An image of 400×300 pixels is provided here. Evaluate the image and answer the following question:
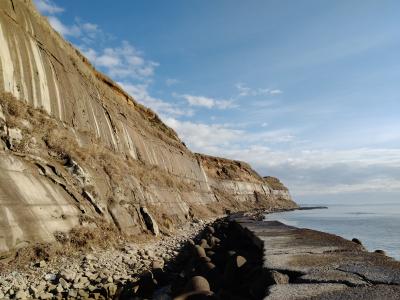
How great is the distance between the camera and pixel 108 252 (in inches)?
357

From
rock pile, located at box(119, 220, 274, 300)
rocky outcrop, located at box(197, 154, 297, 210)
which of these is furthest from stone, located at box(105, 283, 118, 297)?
rocky outcrop, located at box(197, 154, 297, 210)

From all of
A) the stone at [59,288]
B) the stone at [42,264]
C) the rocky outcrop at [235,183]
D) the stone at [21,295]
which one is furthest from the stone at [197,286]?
the rocky outcrop at [235,183]

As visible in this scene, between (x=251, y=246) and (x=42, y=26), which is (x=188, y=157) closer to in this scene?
(x=42, y=26)

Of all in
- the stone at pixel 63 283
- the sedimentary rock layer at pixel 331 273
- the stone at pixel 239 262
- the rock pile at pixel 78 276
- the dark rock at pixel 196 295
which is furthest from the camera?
the stone at pixel 239 262

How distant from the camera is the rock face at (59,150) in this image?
27.2 ft

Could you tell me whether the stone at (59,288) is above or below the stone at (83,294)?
above

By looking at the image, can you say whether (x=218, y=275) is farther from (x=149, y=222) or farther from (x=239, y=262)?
(x=149, y=222)

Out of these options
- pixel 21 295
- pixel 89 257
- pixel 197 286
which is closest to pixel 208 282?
pixel 197 286

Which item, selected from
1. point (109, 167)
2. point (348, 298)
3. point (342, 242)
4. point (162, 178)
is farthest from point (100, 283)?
point (162, 178)

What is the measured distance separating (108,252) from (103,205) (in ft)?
A: 7.85

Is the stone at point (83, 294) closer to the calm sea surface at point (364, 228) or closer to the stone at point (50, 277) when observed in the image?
the stone at point (50, 277)

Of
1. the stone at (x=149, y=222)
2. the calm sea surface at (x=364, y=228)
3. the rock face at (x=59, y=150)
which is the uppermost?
the rock face at (x=59, y=150)

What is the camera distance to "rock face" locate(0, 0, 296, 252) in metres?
8.29

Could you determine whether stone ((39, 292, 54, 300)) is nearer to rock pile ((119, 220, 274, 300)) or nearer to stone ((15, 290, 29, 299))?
stone ((15, 290, 29, 299))
